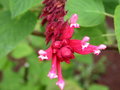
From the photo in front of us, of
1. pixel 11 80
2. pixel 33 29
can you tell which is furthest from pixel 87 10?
pixel 11 80

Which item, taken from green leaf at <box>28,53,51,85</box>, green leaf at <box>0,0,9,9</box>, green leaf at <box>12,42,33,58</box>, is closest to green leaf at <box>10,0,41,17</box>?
green leaf at <box>0,0,9,9</box>

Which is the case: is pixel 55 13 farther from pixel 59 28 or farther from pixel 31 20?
pixel 31 20

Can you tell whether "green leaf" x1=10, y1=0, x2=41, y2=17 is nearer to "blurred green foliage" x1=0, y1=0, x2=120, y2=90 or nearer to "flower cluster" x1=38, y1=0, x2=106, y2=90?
"blurred green foliage" x1=0, y1=0, x2=120, y2=90

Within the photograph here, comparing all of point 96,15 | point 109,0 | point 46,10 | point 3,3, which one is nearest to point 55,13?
point 46,10

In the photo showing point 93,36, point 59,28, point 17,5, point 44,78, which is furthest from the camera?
point 44,78

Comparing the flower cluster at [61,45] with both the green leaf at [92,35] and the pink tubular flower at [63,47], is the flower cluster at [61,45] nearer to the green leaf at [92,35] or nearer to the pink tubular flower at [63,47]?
the pink tubular flower at [63,47]

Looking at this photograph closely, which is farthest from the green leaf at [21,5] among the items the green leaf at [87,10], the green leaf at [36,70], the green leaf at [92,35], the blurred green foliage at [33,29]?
the green leaf at [36,70]

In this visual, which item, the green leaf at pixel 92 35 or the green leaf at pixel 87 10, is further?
the green leaf at pixel 92 35
